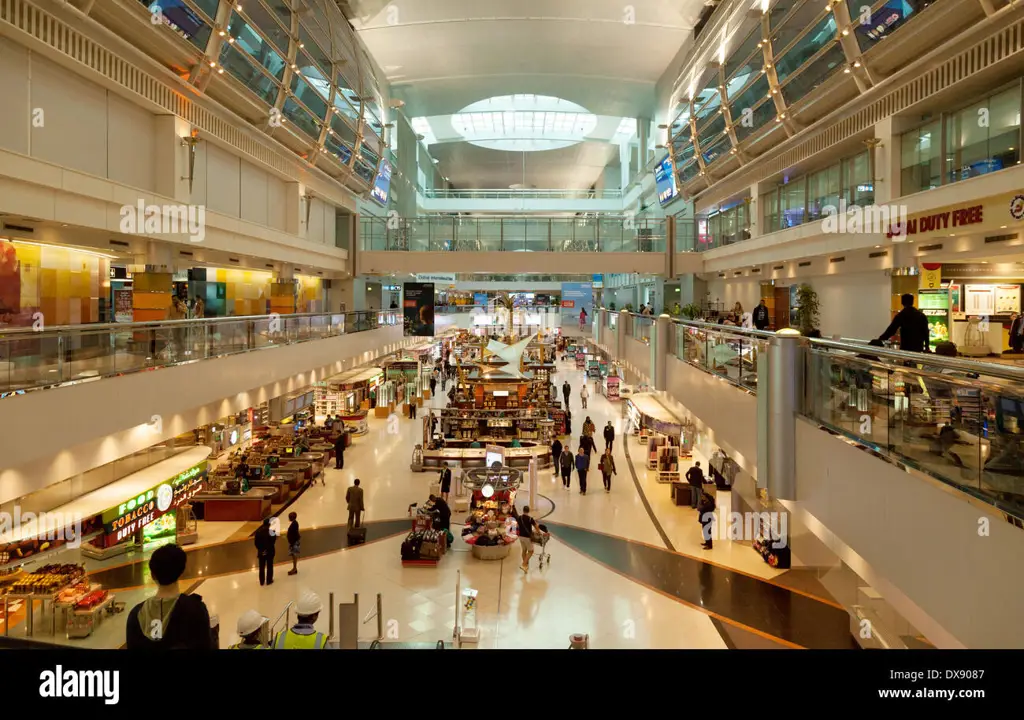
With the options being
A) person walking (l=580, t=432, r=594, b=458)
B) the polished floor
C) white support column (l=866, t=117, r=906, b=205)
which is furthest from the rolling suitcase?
white support column (l=866, t=117, r=906, b=205)

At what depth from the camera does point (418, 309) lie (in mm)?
23484

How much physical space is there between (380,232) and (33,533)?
18615 mm

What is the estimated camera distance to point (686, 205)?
27.2 m

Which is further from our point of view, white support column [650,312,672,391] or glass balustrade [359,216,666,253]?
glass balustrade [359,216,666,253]

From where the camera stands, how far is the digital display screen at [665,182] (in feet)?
87.5

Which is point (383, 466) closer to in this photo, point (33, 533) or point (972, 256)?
point (33, 533)

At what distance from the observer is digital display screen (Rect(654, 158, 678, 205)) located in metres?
26.7

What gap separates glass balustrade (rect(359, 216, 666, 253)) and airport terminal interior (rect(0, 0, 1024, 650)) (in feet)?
0.40

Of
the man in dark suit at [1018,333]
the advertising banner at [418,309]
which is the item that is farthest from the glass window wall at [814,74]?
the advertising banner at [418,309]

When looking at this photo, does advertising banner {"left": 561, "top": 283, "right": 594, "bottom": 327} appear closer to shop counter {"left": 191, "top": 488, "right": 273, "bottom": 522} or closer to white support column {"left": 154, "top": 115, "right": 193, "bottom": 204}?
shop counter {"left": 191, "top": 488, "right": 273, "bottom": 522}

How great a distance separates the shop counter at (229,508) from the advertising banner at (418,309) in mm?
10423

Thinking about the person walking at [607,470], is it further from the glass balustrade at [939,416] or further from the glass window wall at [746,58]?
the glass balustrade at [939,416]

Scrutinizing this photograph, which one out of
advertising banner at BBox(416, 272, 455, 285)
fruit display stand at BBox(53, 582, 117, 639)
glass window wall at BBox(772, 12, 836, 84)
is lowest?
fruit display stand at BBox(53, 582, 117, 639)

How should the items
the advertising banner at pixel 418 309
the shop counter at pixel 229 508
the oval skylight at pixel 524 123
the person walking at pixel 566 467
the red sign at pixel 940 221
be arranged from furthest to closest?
the oval skylight at pixel 524 123
the advertising banner at pixel 418 309
the person walking at pixel 566 467
the shop counter at pixel 229 508
the red sign at pixel 940 221
